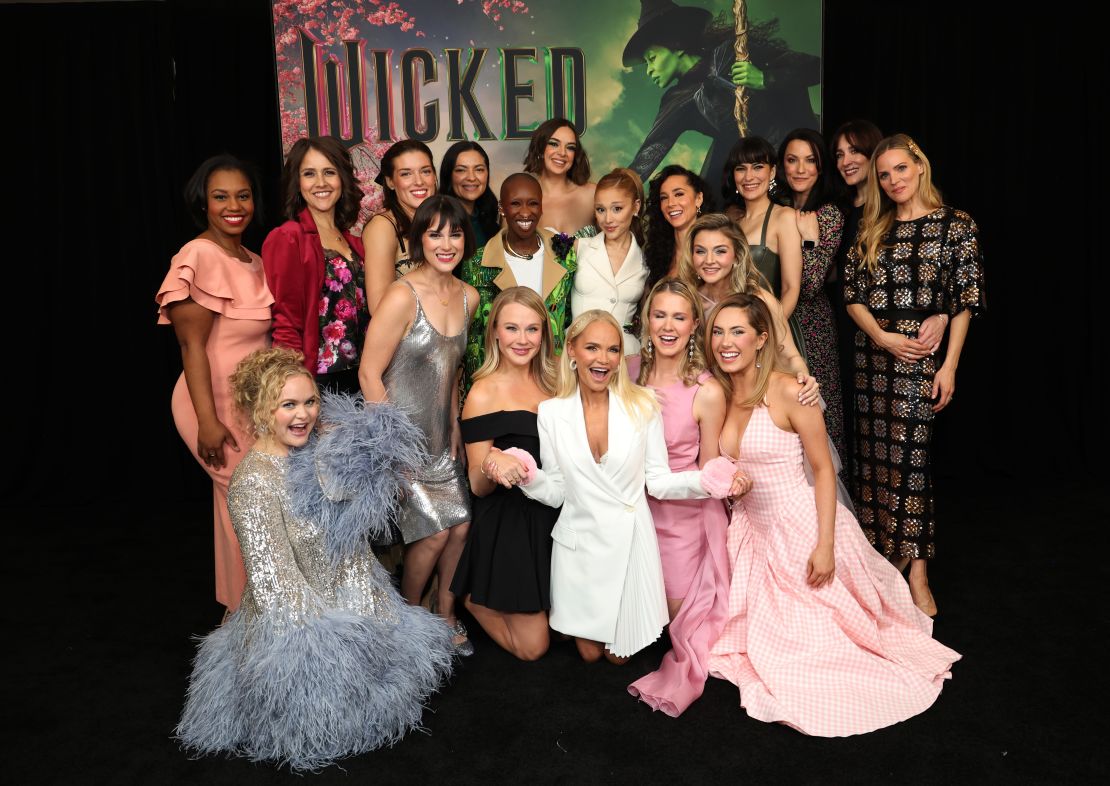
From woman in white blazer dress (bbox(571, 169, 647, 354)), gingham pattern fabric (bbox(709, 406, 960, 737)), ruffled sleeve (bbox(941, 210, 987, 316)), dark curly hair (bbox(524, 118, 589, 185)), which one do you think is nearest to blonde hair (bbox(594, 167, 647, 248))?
woman in white blazer dress (bbox(571, 169, 647, 354))

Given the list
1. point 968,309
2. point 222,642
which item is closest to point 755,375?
point 968,309

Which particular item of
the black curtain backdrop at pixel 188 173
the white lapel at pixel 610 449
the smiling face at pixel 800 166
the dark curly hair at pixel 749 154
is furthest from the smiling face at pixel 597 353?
the black curtain backdrop at pixel 188 173

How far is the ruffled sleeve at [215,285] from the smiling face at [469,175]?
36.4 inches

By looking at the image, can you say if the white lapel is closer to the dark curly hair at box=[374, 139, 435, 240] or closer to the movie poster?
the dark curly hair at box=[374, 139, 435, 240]

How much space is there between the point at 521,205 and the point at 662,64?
6.58ft

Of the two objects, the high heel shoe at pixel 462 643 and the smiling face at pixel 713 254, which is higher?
the smiling face at pixel 713 254

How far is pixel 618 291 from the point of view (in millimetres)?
3766

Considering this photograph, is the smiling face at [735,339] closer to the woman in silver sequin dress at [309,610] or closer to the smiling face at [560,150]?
the woman in silver sequin dress at [309,610]

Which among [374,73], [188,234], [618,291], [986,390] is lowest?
[986,390]

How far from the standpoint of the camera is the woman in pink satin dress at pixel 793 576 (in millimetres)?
2871

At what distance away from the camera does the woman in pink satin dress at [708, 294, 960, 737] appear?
113 inches

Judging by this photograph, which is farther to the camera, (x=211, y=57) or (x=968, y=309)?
(x=211, y=57)

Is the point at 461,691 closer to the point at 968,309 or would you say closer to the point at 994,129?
the point at 968,309

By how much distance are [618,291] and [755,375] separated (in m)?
0.79
